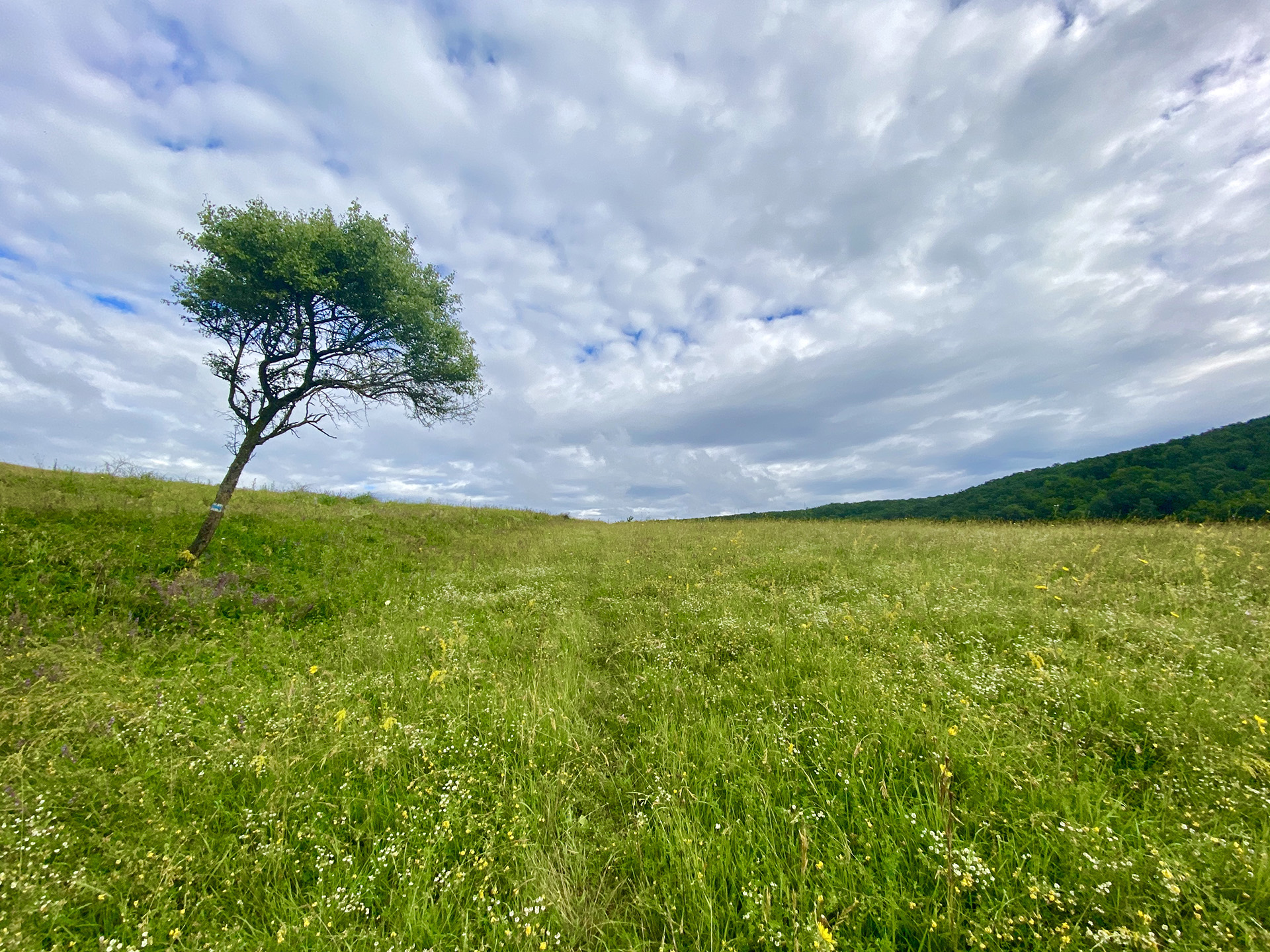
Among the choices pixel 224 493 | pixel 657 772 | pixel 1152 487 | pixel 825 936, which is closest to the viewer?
pixel 825 936

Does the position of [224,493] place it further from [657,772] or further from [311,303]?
[657,772]

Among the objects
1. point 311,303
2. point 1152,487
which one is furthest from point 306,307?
point 1152,487

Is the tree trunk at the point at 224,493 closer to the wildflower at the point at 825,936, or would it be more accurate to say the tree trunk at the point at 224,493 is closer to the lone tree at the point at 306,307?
the lone tree at the point at 306,307

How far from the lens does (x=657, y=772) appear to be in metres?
4.00

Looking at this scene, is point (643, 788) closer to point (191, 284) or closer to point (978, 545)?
point (978, 545)

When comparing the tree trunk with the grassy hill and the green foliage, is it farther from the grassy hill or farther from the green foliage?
the grassy hill

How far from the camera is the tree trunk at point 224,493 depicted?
10.4m

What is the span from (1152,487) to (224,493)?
122 ft

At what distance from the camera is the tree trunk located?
34.2ft

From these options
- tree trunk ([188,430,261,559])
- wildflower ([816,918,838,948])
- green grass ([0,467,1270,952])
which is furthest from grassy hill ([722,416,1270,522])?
Result: tree trunk ([188,430,261,559])

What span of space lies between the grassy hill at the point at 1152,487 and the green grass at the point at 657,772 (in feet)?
41.1

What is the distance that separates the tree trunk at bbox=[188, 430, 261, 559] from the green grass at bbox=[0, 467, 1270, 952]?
2231 millimetres

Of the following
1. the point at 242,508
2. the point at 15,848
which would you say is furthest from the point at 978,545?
the point at 242,508

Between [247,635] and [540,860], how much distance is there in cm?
752
